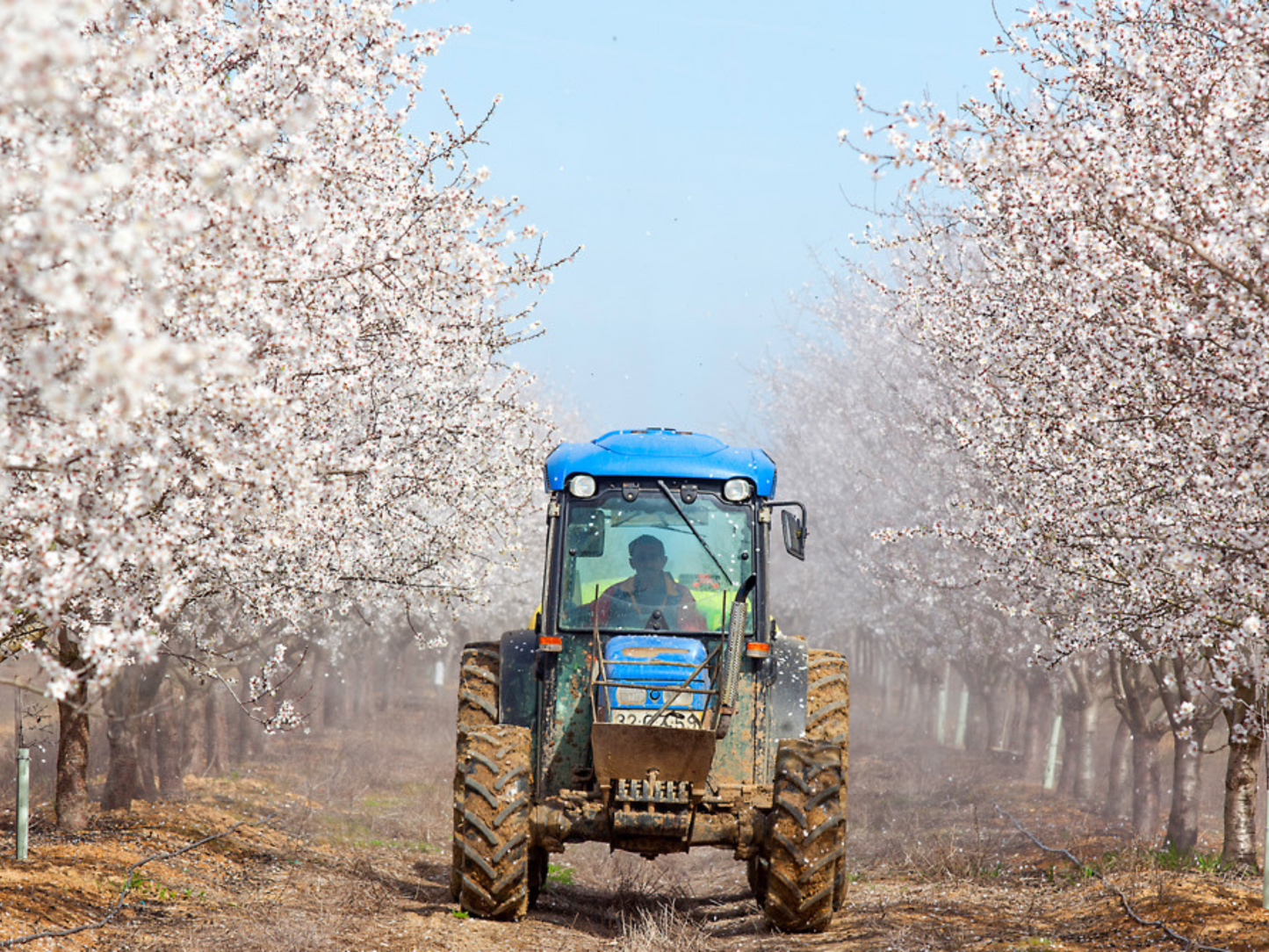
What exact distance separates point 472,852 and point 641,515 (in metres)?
2.76

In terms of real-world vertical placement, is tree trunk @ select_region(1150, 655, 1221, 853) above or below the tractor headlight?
below

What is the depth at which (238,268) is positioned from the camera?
597 centimetres

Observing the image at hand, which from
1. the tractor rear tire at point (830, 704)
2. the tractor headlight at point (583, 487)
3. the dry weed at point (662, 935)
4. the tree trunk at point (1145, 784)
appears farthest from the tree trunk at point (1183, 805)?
the tractor headlight at point (583, 487)

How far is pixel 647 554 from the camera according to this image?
9820 millimetres

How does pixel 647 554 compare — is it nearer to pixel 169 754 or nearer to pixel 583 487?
pixel 583 487

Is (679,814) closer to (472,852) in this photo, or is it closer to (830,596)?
(472,852)

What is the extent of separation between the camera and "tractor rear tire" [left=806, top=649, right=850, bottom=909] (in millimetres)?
10148

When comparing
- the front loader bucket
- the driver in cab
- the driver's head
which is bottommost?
the front loader bucket

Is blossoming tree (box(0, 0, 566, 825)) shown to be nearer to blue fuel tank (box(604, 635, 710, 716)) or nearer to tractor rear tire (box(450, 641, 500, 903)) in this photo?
tractor rear tire (box(450, 641, 500, 903))

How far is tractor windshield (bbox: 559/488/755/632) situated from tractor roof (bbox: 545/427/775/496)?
18 centimetres

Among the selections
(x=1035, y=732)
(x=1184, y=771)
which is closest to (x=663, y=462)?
(x=1184, y=771)

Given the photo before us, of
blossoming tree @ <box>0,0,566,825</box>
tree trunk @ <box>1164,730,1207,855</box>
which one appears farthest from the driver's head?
tree trunk @ <box>1164,730,1207,855</box>

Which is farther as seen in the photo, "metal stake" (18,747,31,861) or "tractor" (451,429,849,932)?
"metal stake" (18,747,31,861)

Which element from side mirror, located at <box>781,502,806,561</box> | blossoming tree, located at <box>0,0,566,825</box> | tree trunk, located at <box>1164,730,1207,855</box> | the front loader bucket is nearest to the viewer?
blossoming tree, located at <box>0,0,566,825</box>
